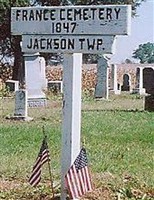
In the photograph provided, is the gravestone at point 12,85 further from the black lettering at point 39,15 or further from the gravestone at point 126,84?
the black lettering at point 39,15

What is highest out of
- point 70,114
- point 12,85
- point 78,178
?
point 70,114

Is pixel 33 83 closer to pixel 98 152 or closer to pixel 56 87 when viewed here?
pixel 56 87

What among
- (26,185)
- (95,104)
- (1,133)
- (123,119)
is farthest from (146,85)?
(26,185)

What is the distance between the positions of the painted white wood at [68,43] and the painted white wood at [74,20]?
5 cm

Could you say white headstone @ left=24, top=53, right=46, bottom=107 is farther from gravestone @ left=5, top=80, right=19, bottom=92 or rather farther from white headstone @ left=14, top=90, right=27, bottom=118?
gravestone @ left=5, top=80, right=19, bottom=92

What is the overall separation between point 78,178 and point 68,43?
134 centimetres

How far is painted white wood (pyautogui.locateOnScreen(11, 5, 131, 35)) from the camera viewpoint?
6.32m

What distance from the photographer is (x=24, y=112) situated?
1669cm

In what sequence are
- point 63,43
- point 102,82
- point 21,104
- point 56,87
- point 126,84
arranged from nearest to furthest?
1. point 63,43
2. point 21,104
3. point 102,82
4. point 56,87
5. point 126,84

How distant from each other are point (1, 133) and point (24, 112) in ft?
11.6

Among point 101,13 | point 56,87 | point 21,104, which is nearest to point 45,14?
point 101,13

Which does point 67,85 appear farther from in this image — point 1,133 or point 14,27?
point 1,133

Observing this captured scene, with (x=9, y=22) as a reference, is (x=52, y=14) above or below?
below

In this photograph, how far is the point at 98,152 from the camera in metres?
10.6
